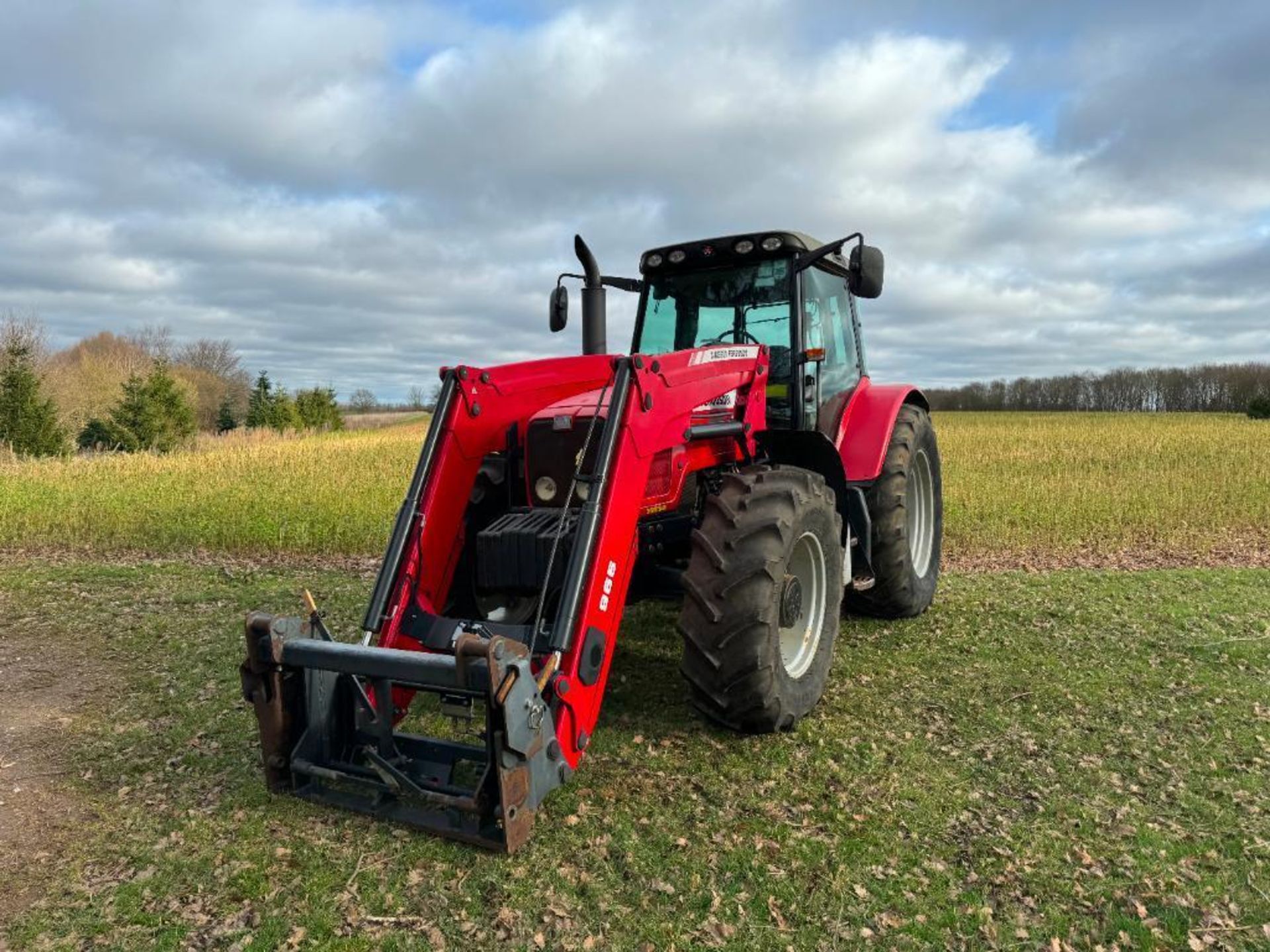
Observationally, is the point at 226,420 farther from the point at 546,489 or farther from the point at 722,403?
the point at 722,403

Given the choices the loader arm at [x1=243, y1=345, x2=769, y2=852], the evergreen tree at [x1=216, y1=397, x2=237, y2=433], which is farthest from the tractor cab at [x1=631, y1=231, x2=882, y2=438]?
the evergreen tree at [x1=216, y1=397, x2=237, y2=433]

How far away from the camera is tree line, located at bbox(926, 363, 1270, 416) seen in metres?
54.5

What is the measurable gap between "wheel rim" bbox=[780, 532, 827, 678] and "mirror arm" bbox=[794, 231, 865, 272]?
5.73ft

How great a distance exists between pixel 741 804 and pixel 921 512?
4069 mm

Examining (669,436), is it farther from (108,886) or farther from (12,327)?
(12,327)

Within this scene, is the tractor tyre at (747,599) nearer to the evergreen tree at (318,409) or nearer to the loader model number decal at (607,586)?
the loader model number decal at (607,586)

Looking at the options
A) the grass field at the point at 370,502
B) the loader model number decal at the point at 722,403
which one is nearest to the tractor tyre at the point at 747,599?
the loader model number decal at the point at 722,403

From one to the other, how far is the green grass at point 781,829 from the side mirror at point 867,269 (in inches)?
90.6

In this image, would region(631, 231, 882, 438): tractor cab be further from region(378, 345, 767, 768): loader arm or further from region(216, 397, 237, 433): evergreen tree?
region(216, 397, 237, 433): evergreen tree

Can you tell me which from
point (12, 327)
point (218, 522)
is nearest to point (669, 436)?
point (218, 522)

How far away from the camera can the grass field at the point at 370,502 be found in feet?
34.3

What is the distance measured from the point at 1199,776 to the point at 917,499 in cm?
328

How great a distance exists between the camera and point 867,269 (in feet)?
15.7

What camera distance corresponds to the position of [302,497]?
40.9 feet
